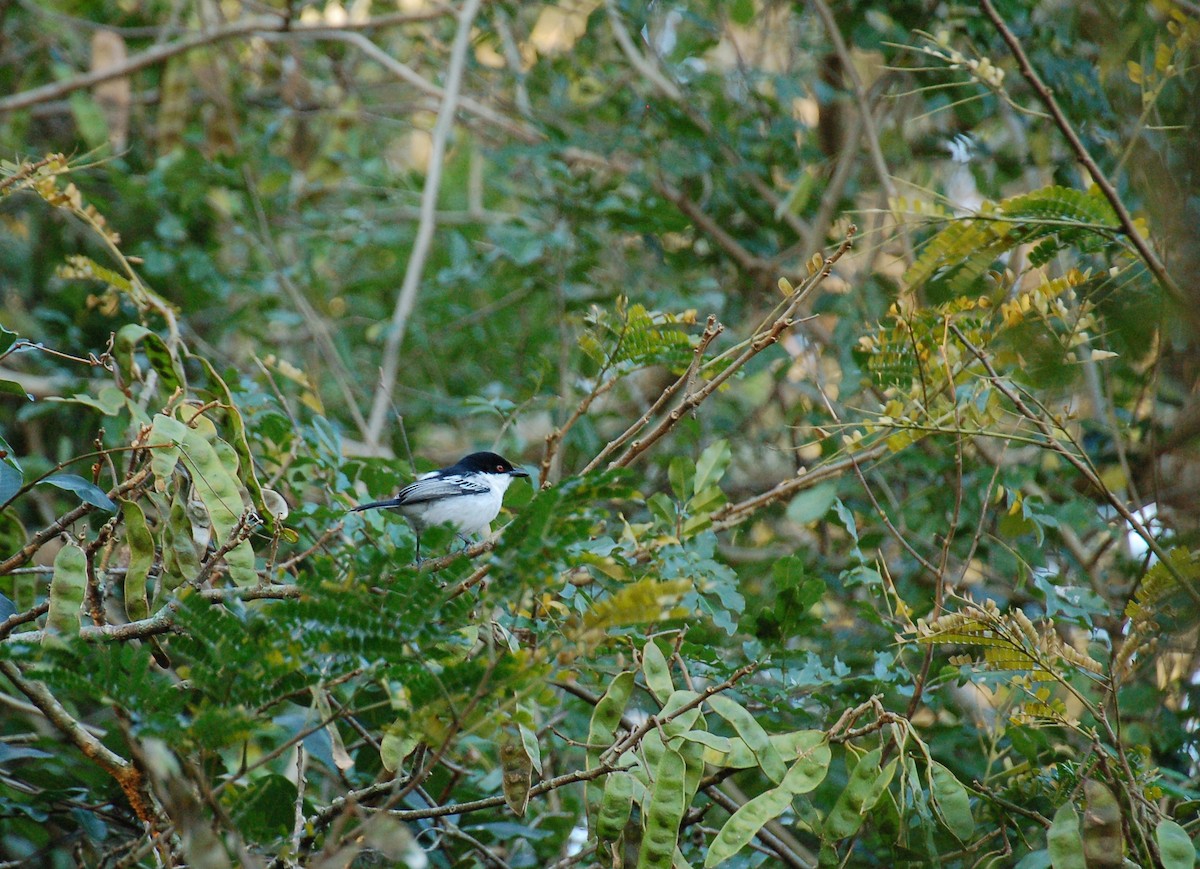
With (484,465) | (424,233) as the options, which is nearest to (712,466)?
(484,465)

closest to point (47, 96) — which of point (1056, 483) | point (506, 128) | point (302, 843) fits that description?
point (506, 128)

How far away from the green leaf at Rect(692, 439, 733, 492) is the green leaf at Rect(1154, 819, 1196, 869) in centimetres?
137

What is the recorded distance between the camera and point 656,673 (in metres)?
2.76

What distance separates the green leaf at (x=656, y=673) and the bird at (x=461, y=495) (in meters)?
1.42

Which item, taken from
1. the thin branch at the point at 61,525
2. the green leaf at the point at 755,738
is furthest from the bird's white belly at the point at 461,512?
the green leaf at the point at 755,738

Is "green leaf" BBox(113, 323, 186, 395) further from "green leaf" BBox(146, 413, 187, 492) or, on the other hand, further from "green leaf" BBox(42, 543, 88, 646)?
"green leaf" BBox(42, 543, 88, 646)

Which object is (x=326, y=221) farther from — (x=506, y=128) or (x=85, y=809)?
(x=85, y=809)

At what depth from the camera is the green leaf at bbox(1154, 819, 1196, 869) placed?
2.36m

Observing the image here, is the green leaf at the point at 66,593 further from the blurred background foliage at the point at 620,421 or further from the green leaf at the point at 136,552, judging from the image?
the green leaf at the point at 136,552

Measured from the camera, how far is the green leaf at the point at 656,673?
2.73m

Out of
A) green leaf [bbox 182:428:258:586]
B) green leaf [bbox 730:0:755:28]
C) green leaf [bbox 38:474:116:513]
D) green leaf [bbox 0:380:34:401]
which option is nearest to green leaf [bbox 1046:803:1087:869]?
green leaf [bbox 182:428:258:586]

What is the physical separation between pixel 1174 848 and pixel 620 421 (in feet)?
15.4

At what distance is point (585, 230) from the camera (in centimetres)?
656

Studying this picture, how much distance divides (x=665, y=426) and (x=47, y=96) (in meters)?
5.26
